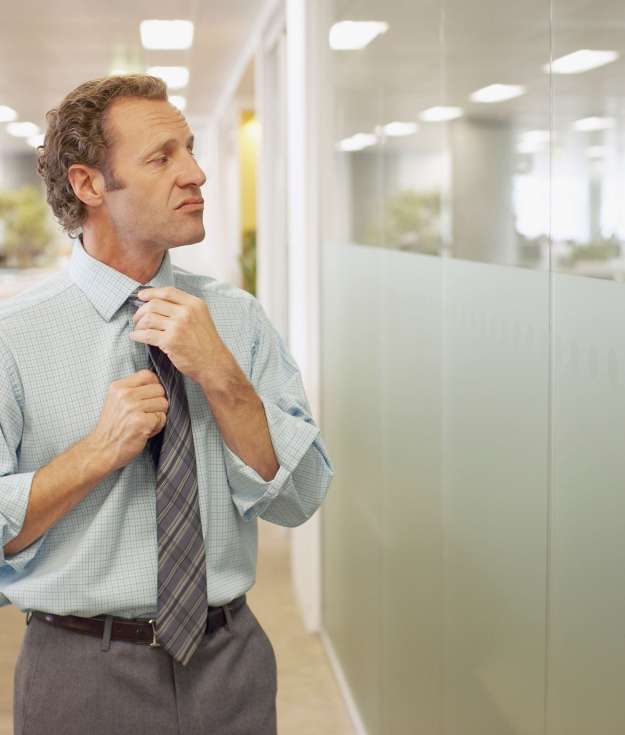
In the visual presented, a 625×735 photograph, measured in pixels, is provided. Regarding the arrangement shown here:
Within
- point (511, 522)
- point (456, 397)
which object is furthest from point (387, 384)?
point (511, 522)

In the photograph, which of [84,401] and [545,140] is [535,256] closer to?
[545,140]

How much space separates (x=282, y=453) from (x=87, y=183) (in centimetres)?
51

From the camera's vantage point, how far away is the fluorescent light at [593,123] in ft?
5.15

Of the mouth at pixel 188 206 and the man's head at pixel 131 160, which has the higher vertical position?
the man's head at pixel 131 160

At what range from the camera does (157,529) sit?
1628 millimetres

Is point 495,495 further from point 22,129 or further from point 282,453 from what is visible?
point 22,129

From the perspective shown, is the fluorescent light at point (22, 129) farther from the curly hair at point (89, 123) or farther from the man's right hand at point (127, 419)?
the man's right hand at point (127, 419)

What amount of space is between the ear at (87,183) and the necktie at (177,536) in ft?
0.83

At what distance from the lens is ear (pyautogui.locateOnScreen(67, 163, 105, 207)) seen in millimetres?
1692

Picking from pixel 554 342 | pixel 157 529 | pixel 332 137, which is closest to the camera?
pixel 157 529

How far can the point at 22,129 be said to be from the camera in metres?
17.5

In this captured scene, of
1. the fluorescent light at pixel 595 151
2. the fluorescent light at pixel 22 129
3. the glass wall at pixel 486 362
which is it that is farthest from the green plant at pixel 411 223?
the fluorescent light at pixel 22 129

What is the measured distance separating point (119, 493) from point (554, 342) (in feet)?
2.39

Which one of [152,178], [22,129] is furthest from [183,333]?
[22,129]
